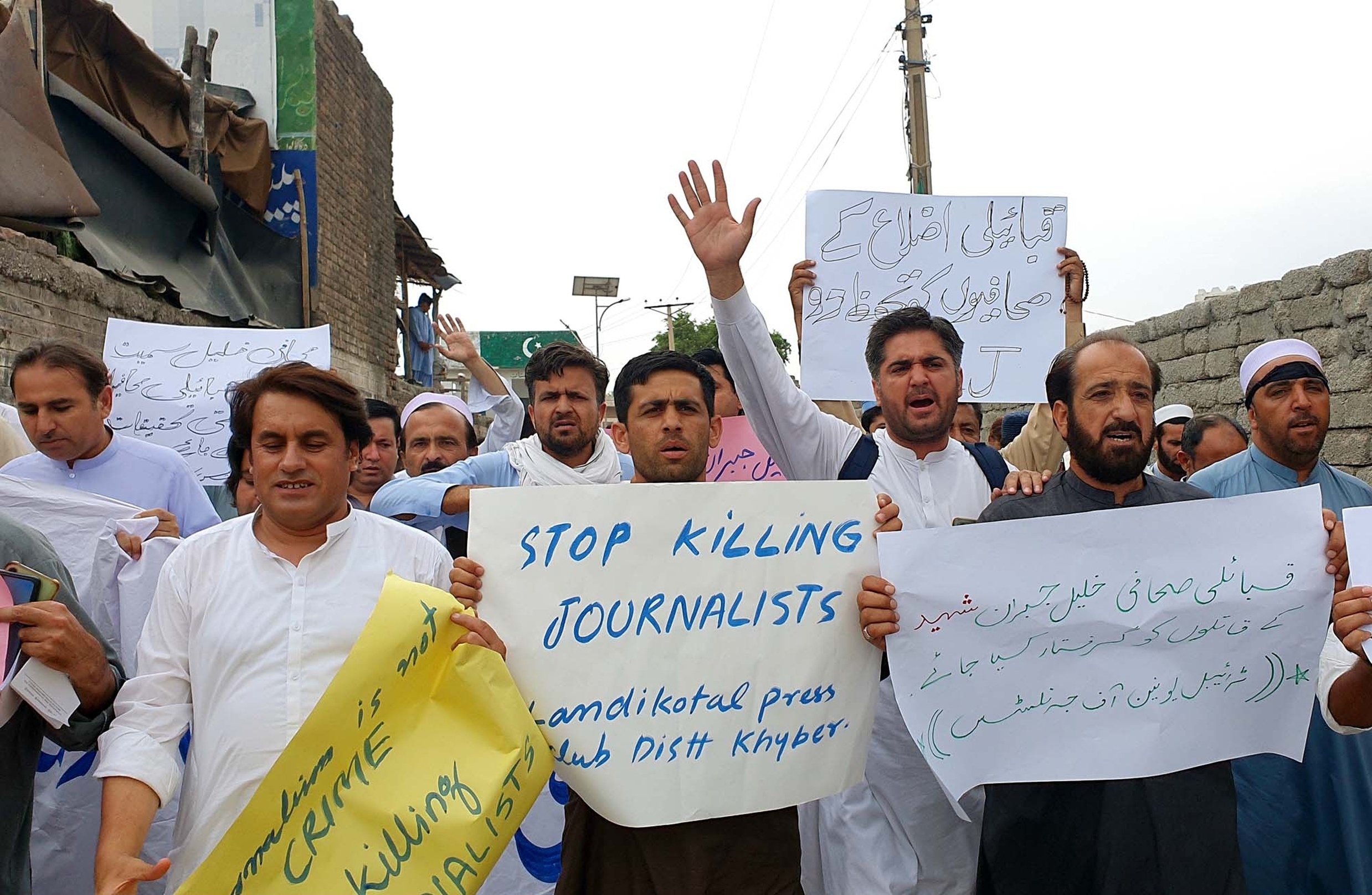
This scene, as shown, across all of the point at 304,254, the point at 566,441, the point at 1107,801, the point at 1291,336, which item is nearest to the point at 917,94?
the point at 1291,336

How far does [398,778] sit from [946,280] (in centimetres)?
277

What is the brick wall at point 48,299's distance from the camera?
5.79 metres

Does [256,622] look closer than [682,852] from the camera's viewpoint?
Yes

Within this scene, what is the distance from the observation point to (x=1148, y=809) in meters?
2.13

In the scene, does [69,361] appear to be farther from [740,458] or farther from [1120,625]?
[1120,625]

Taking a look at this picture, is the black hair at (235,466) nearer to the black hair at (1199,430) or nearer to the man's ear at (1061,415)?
the man's ear at (1061,415)

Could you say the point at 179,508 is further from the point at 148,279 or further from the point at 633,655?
the point at 148,279

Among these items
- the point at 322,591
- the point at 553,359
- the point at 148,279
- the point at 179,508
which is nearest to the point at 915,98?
the point at 148,279

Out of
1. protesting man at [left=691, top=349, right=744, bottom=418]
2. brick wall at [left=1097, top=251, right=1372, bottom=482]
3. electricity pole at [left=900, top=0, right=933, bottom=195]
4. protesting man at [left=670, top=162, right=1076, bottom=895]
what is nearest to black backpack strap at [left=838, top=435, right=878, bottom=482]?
protesting man at [left=670, top=162, right=1076, bottom=895]

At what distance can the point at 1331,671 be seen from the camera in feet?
7.27

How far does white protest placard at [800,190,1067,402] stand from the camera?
11.4ft

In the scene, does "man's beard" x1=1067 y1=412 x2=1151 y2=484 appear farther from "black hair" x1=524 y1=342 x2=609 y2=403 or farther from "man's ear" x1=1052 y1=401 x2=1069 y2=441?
"black hair" x1=524 y1=342 x2=609 y2=403

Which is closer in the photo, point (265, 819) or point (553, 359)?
point (265, 819)

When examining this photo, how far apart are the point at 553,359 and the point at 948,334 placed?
1306mm
